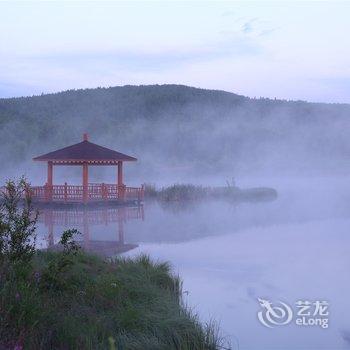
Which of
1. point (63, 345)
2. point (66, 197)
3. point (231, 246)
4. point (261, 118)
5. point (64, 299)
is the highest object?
point (261, 118)

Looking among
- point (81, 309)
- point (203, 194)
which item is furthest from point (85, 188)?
point (81, 309)

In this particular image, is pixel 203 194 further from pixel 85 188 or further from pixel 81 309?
pixel 81 309

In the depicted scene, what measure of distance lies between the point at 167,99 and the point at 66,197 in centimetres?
4916

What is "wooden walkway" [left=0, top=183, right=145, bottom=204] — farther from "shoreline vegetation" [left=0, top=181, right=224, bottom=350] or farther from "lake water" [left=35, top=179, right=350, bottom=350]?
"shoreline vegetation" [left=0, top=181, right=224, bottom=350]

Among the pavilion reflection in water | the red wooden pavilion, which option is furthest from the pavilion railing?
the pavilion reflection in water

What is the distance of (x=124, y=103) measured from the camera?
6819 centimetres

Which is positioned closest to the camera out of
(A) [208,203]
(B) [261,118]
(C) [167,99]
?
(A) [208,203]

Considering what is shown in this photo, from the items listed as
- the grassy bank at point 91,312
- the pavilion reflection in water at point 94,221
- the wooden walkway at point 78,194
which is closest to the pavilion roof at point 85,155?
the wooden walkway at point 78,194

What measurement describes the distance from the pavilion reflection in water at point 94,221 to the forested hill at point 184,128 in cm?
2062

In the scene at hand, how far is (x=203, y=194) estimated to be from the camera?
25547mm

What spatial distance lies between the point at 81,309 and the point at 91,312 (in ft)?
0.38

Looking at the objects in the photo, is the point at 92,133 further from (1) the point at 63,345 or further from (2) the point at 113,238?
(1) the point at 63,345

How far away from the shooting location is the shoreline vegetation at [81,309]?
523 centimetres

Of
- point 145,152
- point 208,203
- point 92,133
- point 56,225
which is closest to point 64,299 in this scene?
point 56,225
